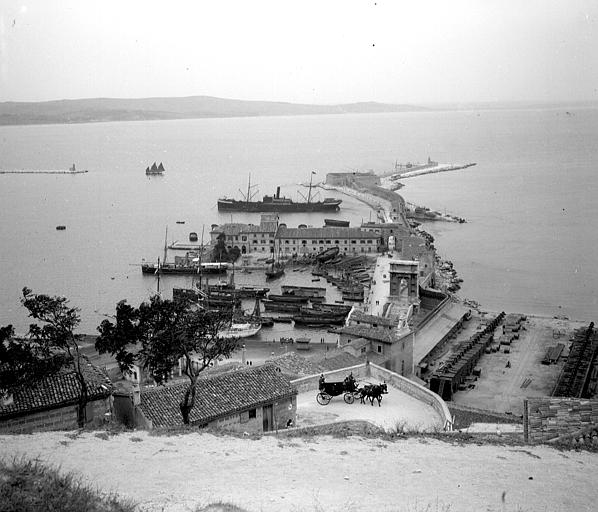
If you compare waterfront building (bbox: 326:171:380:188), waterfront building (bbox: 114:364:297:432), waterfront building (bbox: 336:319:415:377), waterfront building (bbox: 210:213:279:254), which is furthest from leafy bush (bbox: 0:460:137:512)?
waterfront building (bbox: 326:171:380:188)

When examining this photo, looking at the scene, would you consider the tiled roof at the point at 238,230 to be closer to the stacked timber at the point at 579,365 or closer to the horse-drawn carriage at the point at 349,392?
the stacked timber at the point at 579,365

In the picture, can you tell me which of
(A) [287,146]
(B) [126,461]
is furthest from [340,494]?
(A) [287,146]

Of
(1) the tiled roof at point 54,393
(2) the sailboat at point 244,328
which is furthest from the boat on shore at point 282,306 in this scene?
(1) the tiled roof at point 54,393

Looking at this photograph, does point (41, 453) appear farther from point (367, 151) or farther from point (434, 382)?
point (367, 151)

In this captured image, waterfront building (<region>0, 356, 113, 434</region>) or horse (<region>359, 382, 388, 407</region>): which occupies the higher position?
waterfront building (<region>0, 356, 113, 434</region>)

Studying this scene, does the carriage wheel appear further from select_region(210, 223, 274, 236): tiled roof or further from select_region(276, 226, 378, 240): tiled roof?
select_region(210, 223, 274, 236): tiled roof
